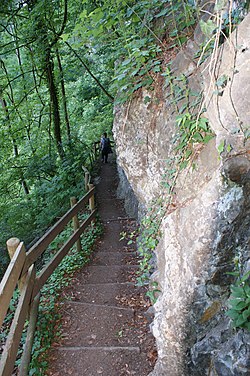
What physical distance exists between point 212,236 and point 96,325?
267 cm

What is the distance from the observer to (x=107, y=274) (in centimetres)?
571

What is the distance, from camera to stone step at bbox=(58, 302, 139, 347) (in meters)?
4.00

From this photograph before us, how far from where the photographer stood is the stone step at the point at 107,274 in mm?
5500

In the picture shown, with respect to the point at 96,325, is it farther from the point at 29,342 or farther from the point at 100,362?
the point at 29,342

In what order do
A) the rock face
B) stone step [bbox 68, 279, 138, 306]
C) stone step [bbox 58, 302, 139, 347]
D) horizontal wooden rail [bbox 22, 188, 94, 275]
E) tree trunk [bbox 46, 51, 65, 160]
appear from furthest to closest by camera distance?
tree trunk [bbox 46, 51, 65, 160], stone step [bbox 68, 279, 138, 306], stone step [bbox 58, 302, 139, 347], horizontal wooden rail [bbox 22, 188, 94, 275], the rock face

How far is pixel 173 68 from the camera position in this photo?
3787mm

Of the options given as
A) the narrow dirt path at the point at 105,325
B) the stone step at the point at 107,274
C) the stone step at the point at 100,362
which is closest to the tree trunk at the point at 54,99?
the narrow dirt path at the point at 105,325

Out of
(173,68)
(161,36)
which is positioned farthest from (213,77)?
(161,36)

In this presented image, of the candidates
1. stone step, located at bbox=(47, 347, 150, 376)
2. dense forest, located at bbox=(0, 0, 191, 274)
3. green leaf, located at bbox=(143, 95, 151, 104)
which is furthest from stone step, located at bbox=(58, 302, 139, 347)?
dense forest, located at bbox=(0, 0, 191, 274)

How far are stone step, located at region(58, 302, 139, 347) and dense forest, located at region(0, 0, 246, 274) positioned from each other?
3298 millimetres

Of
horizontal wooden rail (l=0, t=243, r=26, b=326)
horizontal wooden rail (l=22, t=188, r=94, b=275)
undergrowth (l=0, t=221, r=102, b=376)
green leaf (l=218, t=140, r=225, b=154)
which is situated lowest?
undergrowth (l=0, t=221, r=102, b=376)

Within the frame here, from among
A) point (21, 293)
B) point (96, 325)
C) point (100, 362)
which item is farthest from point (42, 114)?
point (100, 362)

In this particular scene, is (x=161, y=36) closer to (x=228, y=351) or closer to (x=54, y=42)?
(x=228, y=351)

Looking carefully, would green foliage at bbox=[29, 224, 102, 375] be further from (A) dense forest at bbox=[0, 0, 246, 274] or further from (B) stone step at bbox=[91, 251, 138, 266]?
(A) dense forest at bbox=[0, 0, 246, 274]
